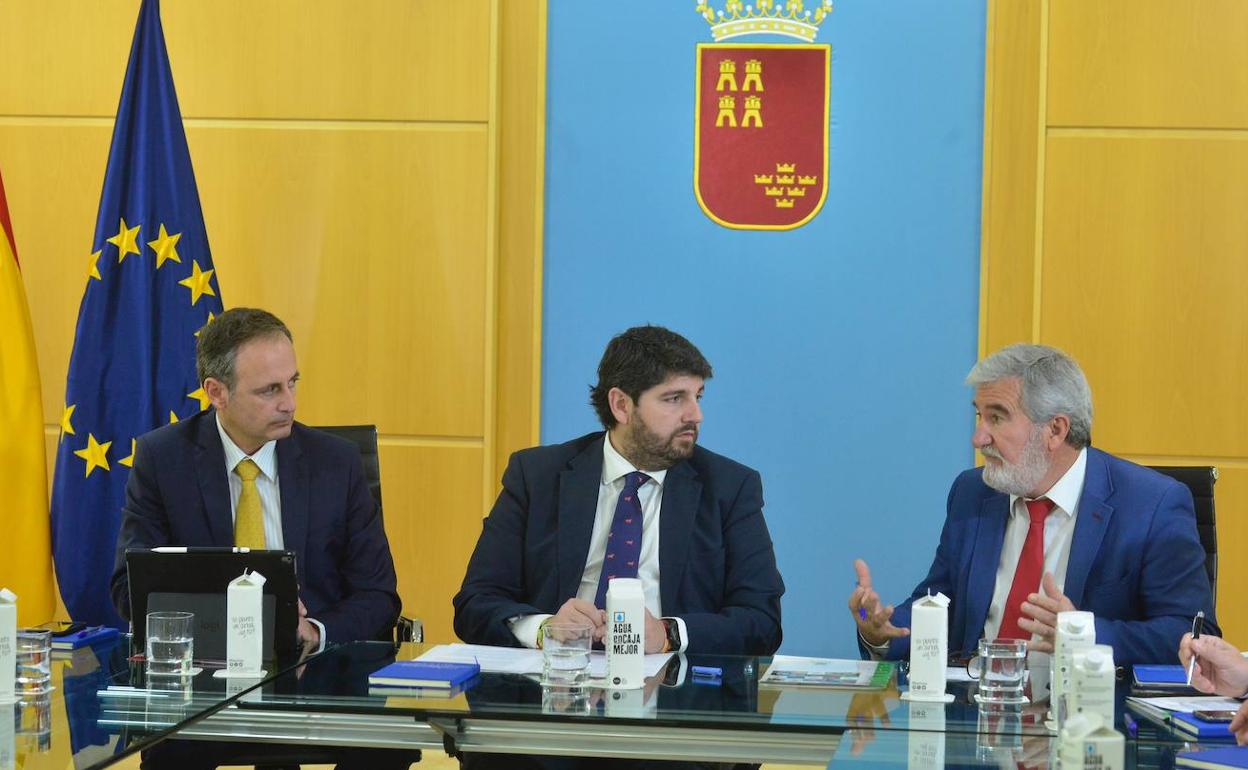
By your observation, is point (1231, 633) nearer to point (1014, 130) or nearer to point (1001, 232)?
point (1001, 232)

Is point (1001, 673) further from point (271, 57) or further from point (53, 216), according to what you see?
point (53, 216)

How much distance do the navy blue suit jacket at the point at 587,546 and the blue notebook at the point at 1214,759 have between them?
1.25 metres

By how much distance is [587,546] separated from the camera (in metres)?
3.40

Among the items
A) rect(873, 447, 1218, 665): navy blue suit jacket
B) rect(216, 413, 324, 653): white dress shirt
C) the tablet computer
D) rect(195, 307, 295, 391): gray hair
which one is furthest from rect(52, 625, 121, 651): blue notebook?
rect(873, 447, 1218, 665): navy blue suit jacket

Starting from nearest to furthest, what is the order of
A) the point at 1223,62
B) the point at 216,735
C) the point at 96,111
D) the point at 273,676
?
the point at 216,735 → the point at 273,676 → the point at 1223,62 → the point at 96,111

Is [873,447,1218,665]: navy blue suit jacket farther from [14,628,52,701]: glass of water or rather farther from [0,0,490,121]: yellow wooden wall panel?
[0,0,490,121]: yellow wooden wall panel

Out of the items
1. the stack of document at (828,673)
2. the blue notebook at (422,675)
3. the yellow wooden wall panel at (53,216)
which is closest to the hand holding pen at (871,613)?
the stack of document at (828,673)

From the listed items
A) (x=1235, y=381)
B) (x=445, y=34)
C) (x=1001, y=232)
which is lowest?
Result: (x=1235, y=381)

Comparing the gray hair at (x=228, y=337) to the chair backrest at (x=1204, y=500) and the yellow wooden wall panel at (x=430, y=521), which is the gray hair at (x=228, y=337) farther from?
the chair backrest at (x=1204, y=500)

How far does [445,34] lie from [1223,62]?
2.69 m

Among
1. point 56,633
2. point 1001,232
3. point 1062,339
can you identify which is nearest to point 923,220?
point 1001,232

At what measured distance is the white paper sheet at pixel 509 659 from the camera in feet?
9.04

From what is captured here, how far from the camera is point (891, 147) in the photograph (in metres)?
4.94

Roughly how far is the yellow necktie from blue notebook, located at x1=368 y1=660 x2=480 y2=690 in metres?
0.88
